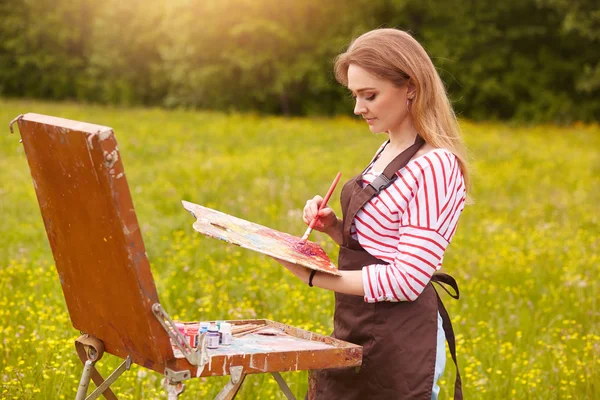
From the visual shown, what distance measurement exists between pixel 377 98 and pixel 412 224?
1.59 feet

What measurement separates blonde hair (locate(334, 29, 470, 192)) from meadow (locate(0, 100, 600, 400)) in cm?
22

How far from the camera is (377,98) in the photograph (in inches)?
122

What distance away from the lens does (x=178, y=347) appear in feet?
8.80

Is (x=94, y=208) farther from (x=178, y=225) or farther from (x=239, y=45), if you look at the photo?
(x=239, y=45)

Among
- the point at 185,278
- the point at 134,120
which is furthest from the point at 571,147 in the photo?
the point at 185,278

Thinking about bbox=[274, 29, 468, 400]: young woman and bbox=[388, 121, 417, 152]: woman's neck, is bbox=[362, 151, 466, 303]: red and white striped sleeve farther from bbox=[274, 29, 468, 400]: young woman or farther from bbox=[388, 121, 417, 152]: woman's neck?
bbox=[388, 121, 417, 152]: woman's neck

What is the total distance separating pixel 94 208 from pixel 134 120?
20419 mm

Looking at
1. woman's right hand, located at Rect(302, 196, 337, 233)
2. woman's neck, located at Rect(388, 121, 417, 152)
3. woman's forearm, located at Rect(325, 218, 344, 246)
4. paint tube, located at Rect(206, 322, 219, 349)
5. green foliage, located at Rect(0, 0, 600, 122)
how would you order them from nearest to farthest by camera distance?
paint tube, located at Rect(206, 322, 219, 349)
woman's neck, located at Rect(388, 121, 417, 152)
woman's right hand, located at Rect(302, 196, 337, 233)
woman's forearm, located at Rect(325, 218, 344, 246)
green foliage, located at Rect(0, 0, 600, 122)

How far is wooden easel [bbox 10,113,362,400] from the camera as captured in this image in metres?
2.48

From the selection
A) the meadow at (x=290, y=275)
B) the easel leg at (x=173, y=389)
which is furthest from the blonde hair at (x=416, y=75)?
the easel leg at (x=173, y=389)

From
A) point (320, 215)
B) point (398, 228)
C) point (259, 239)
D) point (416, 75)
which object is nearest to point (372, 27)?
point (320, 215)

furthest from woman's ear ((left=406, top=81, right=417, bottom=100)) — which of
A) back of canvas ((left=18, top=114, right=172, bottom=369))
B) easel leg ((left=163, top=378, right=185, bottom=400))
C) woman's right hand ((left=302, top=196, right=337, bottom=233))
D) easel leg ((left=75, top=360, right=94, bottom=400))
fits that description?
easel leg ((left=75, top=360, right=94, bottom=400))

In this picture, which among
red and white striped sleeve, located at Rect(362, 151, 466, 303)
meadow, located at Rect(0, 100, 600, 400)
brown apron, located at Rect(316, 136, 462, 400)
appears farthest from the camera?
meadow, located at Rect(0, 100, 600, 400)

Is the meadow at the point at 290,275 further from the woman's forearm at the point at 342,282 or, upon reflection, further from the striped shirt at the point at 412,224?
the woman's forearm at the point at 342,282
